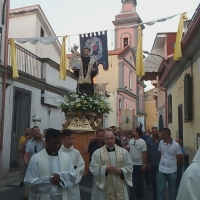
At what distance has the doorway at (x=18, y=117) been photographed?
1160cm

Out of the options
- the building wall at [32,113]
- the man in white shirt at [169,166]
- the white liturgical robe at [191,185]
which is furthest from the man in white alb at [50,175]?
the building wall at [32,113]

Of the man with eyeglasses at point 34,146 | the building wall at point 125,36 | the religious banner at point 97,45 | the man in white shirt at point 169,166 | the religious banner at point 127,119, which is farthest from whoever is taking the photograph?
the building wall at point 125,36

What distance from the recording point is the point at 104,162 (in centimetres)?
506

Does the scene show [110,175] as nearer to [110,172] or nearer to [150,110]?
[110,172]

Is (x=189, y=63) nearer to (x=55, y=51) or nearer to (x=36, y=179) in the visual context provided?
(x=36, y=179)

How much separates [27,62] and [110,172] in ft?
31.6

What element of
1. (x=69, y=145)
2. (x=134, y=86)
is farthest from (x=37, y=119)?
(x=134, y=86)

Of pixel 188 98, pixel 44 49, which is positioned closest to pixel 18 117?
pixel 188 98

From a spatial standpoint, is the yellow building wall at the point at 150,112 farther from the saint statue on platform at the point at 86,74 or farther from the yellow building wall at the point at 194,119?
the saint statue on platform at the point at 86,74

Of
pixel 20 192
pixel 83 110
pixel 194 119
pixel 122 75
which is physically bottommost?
pixel 20 192

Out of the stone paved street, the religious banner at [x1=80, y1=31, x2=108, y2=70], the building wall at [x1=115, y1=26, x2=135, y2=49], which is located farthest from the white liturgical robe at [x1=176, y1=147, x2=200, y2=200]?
the building wall at [x1=115, y1=26, x2=135, y2=49]

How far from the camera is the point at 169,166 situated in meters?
6.60

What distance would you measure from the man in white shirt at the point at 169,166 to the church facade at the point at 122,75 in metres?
24.7

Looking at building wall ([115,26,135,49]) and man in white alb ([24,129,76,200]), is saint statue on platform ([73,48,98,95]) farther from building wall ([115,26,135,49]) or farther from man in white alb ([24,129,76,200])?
building wall ([115,26,135,49])
